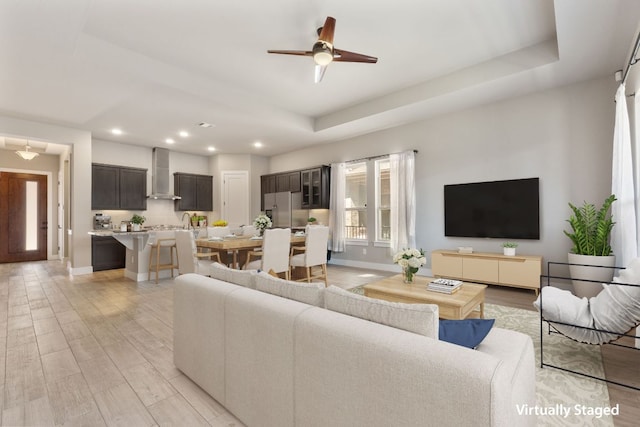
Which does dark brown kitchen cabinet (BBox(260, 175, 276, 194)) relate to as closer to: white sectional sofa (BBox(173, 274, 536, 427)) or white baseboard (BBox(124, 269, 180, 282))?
white baseboard (BBox(124, 269, 180, 282))

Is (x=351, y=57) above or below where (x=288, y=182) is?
above

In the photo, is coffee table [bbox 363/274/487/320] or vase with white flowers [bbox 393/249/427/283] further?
vase with white flowers [bbox 393/249/427/283]

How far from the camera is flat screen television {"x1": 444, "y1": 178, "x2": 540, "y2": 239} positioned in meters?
4.44

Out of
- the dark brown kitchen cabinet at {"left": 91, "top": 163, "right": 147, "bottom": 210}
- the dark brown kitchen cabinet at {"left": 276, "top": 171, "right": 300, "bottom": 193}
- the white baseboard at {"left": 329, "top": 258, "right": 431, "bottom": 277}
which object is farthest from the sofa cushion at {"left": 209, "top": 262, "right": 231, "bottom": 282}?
the dark brown kitchen cabinet at {"left": 91, "top": 163, "right": 147, "bottom": 210}

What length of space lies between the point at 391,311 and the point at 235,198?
7700 mm

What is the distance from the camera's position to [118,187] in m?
6.83

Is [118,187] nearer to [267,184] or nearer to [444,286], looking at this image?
[267,184]

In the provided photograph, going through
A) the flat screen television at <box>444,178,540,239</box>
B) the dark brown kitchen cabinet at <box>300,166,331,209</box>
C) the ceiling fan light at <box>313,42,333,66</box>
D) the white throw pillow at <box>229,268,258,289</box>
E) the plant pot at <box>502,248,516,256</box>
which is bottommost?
the plant pot at <box>502,248,516,256</box>

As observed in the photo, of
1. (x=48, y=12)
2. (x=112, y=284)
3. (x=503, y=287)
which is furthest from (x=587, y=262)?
(x=112, y=284)

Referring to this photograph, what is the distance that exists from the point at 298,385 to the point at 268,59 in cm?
381

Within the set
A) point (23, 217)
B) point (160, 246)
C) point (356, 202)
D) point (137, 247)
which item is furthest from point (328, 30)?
point (23, 217)

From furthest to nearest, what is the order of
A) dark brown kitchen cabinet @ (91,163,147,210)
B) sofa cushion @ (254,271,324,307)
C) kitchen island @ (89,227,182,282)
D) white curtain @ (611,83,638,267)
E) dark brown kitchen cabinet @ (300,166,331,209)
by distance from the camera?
dark brown kitchen cabinet @ (300,166,331,209)
dark brown kitchen cabinet @ (91,163,147,210)
kitchen island @ (89,227,182,282)
white curtain @ (611,83,638,267)
sofa cushion @ (254,271,324,307)

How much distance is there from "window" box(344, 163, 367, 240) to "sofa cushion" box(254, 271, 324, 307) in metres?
5.06

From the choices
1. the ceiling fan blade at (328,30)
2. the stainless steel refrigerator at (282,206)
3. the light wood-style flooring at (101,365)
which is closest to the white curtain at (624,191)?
the light wood-style flooring at (101,365)
